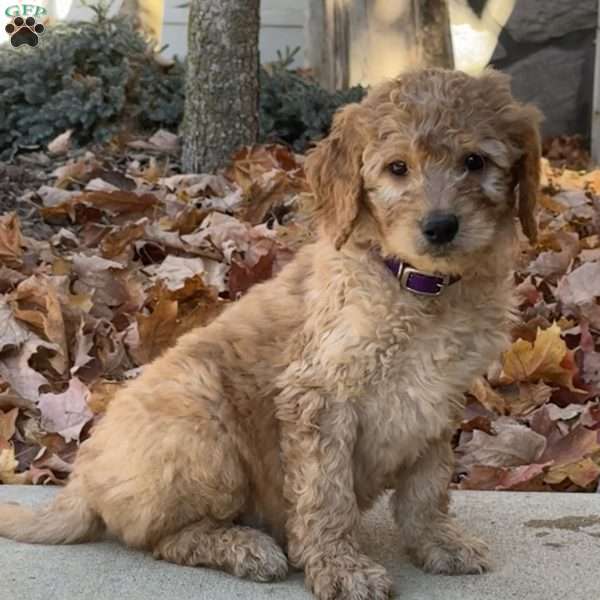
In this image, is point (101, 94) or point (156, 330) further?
point (101, 94)

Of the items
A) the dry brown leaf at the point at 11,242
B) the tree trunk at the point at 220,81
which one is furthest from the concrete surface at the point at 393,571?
the tree trunk at the point at 220,81

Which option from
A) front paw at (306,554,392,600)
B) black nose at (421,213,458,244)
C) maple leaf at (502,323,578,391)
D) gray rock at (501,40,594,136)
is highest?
gray rock at (501,40,594,136)

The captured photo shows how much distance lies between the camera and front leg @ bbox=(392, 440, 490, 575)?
3.84 m

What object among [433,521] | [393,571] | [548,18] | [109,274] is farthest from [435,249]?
[548,18]

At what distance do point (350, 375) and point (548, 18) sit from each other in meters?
7.53

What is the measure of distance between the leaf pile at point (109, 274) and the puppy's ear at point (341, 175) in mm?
1718

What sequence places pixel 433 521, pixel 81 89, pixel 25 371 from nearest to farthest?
1. pixel 433 521
2. pixel 25 371
3. pixel 81 89

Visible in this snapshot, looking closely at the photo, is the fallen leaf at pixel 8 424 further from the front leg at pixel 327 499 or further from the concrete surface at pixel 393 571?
the front leg at pixel 327 499

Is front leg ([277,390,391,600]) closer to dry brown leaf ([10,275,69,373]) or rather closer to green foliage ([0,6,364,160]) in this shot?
dry brown leaf ([10,275,69,373])

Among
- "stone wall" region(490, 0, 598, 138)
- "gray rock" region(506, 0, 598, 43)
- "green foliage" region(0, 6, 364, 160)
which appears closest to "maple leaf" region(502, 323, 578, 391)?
"green foliage" region(0, 6, 364, 160)

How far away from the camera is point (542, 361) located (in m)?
5.21

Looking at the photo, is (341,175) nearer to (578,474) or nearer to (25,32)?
(578,474)

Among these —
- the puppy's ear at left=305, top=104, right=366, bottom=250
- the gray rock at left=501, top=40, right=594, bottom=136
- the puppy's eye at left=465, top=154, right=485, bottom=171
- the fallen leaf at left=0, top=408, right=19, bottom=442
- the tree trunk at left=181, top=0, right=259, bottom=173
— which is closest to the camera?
the puppy's eye at left=465, top=154, right=485, bottom=171

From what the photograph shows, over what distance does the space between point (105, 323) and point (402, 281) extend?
2.39 m
